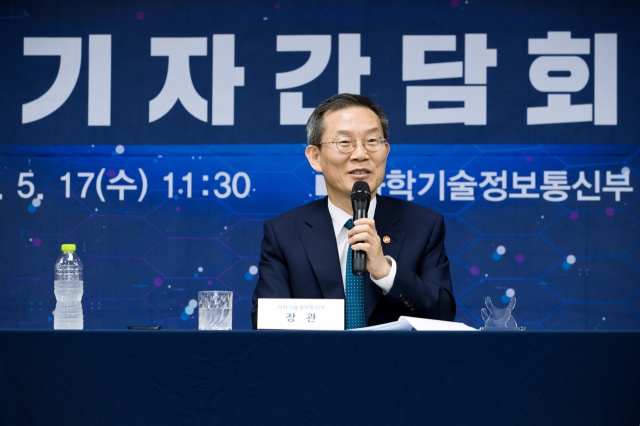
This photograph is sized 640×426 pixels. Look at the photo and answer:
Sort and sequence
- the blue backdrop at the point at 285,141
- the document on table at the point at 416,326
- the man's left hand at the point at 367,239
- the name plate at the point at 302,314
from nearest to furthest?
the document on table at the point at 416,326 → the name plate at the point at 302,314 → the man's left hand at the point at 367,239 → the blue backdrop at the point at 285,141

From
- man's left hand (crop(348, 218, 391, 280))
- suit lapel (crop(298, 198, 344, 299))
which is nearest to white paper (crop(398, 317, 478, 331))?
man's left hand (crop(348, 218, 391, 280))

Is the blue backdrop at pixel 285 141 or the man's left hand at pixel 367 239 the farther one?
the blue backdrop at pixel 285 141

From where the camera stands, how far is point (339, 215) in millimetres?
2127

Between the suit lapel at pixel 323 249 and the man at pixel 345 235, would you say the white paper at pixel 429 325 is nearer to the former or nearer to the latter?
the man at pixel 345 235

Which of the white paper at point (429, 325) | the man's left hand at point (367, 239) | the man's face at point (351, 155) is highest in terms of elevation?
the man's face at point (351, 155)

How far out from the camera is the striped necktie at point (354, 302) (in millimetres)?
1922

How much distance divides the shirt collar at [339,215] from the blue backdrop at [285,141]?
0.99 m

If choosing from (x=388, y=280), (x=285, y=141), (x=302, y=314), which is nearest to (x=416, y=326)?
(x=302, y=314)

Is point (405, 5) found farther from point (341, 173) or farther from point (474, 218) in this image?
point (341, 173)

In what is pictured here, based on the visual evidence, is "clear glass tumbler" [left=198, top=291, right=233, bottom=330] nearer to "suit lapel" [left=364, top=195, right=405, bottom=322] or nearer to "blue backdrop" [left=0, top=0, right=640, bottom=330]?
"suit lapel" [left=364, top=195, right=405, bottom=322]

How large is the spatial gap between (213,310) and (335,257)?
17.6 inches
